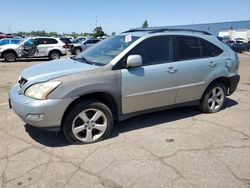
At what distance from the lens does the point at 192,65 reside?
4.79 meters

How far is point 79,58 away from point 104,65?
0.94 m

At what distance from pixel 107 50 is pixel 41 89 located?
1.46 metres

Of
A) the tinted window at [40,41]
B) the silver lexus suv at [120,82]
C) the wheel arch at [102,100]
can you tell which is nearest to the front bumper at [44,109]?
the silver lexus suv at [120,82]

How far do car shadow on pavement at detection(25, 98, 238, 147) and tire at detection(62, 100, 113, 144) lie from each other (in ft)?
0.72

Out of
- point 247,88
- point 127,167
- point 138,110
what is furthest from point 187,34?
point 247,88

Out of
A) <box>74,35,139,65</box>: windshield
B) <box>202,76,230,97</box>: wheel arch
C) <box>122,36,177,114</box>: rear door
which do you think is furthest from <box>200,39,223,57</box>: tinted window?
<box>74,35,139,65</box>: windshield

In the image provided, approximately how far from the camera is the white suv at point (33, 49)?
54.3 ft

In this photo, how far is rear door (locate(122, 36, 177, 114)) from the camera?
4152 millimetres

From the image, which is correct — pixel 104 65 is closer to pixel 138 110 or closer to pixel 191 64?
pixel 138 110

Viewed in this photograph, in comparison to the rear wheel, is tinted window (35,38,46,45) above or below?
above

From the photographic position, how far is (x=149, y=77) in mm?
4281

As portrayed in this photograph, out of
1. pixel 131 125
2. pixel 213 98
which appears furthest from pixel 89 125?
pixel 213 98

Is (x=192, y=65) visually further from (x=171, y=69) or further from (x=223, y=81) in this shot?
(x=223, y=81)

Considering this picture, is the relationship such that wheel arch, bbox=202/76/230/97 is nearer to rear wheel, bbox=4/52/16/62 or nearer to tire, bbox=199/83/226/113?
tire, bbox=199/83/226/113
